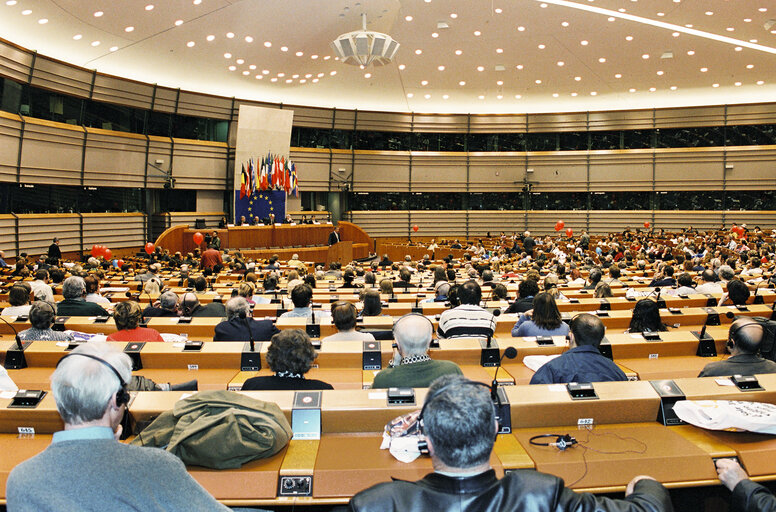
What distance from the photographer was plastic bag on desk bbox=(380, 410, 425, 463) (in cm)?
247

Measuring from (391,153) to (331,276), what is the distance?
1540 centimetres

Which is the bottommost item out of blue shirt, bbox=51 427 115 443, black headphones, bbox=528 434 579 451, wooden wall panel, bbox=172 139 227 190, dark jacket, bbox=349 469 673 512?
black headphones, bbox=528 434 579 451

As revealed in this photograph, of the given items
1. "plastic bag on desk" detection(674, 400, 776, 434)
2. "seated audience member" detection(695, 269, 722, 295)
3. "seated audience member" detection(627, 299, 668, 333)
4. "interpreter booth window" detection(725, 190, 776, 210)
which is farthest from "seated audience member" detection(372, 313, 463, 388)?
"interpreter booth window" detection(725, 190, 776, 210)

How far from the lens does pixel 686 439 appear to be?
2.69m

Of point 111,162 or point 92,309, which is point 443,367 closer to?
point 92,309

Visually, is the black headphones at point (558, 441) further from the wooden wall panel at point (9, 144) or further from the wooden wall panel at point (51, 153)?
the wooden wall panel at point (51, 153)

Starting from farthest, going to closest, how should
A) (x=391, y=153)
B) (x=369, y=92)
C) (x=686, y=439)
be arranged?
1. (x=391, y=153)
2. (x=369, y=92)
3. (x=686, y=439)

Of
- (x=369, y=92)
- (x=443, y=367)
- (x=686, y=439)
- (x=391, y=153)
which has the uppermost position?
(x=369, y=92)

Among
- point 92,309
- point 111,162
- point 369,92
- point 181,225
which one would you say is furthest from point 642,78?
point 92,309

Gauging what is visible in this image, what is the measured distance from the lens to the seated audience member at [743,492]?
6.05 feet

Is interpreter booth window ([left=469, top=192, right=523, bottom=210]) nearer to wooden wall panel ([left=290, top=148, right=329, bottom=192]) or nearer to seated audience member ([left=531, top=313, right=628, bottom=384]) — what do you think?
wooden wall panel ([left=290, top=148, right=329, bottom=192])

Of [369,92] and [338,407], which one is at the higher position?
[369,92]

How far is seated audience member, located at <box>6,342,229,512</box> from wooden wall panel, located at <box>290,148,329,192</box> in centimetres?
2330

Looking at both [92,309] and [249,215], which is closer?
[92,309]
